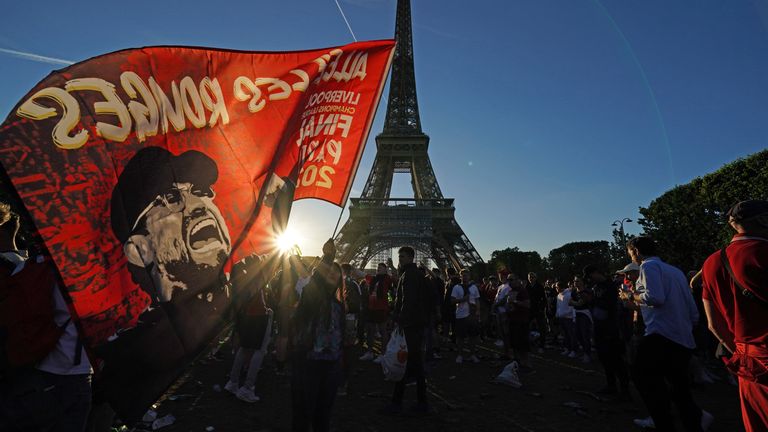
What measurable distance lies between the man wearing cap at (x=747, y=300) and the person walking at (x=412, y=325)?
3570 mm

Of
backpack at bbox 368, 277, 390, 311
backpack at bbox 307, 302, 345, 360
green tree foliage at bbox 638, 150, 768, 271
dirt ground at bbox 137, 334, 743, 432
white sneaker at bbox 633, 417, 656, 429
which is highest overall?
green tree foliage at bbox 638, 150, 768, 271

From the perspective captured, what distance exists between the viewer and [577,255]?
2810 inches

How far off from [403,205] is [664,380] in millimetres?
41064

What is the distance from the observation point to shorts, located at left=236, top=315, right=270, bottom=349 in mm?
6324

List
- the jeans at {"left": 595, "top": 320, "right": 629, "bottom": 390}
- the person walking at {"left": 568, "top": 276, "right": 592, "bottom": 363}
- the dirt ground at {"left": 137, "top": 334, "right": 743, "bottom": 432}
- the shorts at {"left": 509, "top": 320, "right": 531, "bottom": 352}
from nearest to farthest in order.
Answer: the dirt ground at {"left": 137, "top": 334, "right": 743, "bottom": 432}, the jeans at {"left": 595, "top": 320, "right": 629, "bottom": 390}, the shorts at {"left": 509, "top": 320, "right": 531, "bottom": 352}, the person walking at {"left": 568, "top": 276, "right": 592, "bottom": 363}

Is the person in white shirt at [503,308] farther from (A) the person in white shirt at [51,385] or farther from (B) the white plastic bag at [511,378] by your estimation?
(A) the person in white shirt at [51,385]

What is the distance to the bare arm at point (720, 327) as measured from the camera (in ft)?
9.73

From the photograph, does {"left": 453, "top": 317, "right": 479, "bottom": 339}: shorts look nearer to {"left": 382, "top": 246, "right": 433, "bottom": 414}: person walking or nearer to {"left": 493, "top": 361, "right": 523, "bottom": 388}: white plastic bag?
{"left": 493, "top": 361, "right": 523, "bottom": 388}: white plastic bag

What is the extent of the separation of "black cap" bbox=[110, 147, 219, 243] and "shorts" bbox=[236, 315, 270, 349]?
4.37 meters

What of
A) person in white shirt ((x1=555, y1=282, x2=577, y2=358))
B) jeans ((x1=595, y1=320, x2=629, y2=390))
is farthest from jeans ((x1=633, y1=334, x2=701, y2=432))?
person in white shirt ((x1=555, y1=282, x2=577, y2=358))

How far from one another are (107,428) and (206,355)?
7.82 metres

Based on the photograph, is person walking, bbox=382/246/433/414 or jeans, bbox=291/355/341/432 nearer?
jeans, bbox=291/355/341/432

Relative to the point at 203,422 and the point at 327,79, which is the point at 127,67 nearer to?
the point at 327,79

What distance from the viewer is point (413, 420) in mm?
5605
